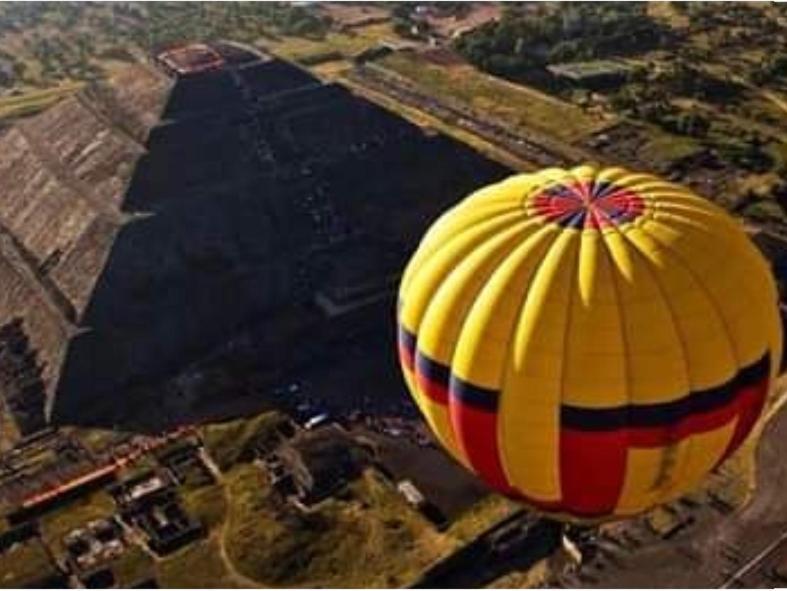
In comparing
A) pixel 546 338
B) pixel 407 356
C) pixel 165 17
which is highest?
pixel 546 338

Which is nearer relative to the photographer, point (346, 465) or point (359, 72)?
point (346, 465)

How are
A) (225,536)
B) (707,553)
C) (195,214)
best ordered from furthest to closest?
(195,214) → (225,536) → (707,553)

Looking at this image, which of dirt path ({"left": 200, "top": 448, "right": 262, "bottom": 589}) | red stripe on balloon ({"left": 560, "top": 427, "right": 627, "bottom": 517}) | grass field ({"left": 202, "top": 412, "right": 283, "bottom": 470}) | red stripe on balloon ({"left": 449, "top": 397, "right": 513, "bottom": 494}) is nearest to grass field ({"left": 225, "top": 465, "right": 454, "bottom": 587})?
dirt path ({"left": 200, "top": 448, "right": 262, "bottom": 589})

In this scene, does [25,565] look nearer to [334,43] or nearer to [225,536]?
[225,536]

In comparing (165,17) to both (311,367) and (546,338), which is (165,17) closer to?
(311,367)

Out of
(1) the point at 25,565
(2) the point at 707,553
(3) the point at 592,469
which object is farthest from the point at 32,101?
(3) the point at 592,469

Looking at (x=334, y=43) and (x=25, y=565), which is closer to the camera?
(x=25, y=565)

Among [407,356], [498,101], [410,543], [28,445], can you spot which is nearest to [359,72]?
[498,101]
